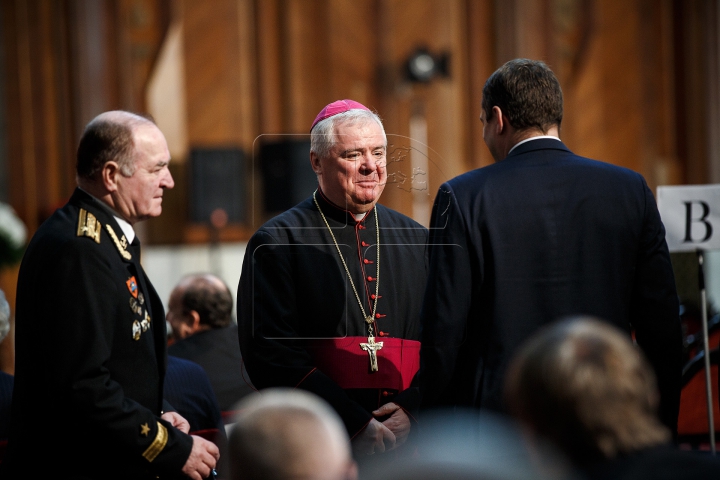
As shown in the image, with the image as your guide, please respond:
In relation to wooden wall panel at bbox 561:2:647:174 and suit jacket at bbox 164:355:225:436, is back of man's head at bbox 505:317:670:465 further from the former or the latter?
wooden wall panel at bbox 561:2:647:174

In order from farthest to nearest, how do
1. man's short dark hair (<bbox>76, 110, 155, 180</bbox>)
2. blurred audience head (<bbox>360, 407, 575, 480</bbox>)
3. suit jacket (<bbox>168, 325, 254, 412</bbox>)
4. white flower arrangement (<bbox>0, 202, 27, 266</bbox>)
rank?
white flower arrangement (<bbox>0, 202, 27, 266</bbox>), suit jacket (<bbox>168, 325, 254, 412</bbox>), man's short dark hair (<bbox>76, 110, 155, 180</bbox>), blurred audience head (<bbox>360, 407, 575, 480</bbox>)

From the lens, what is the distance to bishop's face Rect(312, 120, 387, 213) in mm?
2381

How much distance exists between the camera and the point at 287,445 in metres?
1.21

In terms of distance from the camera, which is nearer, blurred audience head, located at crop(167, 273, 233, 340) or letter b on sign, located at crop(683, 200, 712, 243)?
blurred audience head, located at crop(167, 273, 233, 340)

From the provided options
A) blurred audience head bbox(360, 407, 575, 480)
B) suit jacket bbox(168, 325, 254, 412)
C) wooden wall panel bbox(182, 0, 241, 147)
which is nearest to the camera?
blurred audience head bbox(360, 407, 575, 480)

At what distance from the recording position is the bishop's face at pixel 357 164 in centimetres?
238

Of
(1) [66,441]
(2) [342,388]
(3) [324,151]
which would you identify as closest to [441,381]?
(2) [342,388]

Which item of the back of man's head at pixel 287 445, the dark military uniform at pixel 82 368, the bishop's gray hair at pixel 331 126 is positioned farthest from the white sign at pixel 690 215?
the back of man's head at pixel 287 445

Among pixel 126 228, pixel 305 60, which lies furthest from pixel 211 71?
pixel 126 228

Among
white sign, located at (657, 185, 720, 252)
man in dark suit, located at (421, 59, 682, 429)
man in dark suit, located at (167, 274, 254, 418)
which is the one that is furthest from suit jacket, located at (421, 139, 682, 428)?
white sign, located at (657, 185, 720, 252)

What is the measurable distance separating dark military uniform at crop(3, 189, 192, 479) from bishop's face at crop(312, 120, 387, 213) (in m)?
0.63

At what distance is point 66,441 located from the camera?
7.11 feet

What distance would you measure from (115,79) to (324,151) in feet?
20.0

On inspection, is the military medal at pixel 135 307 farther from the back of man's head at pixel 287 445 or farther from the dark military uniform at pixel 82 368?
the back of man's head at pixel 287 445
